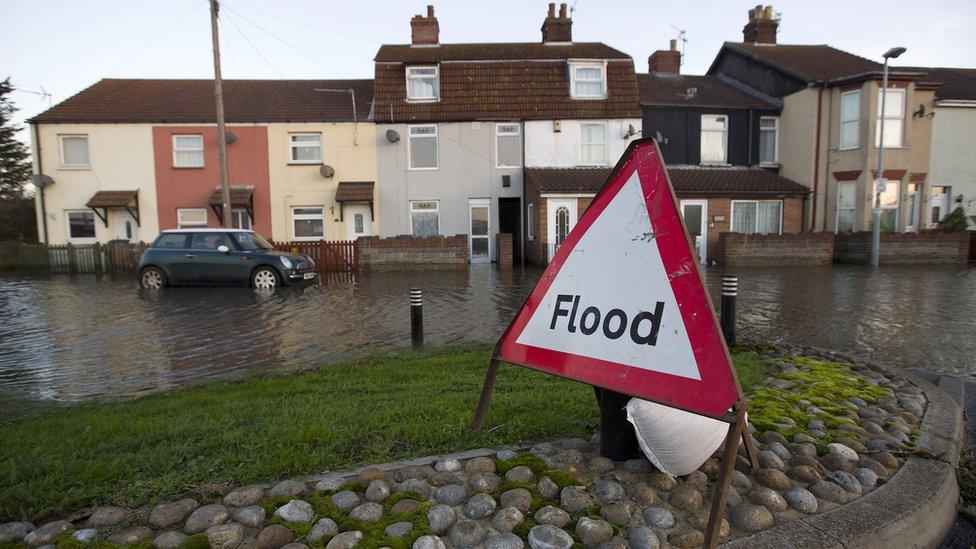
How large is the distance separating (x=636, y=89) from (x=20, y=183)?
35.8 metres

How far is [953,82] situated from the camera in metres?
24.2

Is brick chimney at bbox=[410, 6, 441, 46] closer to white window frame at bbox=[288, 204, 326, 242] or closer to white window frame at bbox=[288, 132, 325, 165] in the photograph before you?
white window frame at bbox=[288, 132, 325, 165]

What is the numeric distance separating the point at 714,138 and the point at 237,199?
19650 mm

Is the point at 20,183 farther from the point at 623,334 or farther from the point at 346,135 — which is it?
the point at 623,334

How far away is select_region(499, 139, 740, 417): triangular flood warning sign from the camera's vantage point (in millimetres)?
2551

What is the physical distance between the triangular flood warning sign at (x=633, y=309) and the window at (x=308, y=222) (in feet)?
66.7

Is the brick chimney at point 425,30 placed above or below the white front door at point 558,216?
above

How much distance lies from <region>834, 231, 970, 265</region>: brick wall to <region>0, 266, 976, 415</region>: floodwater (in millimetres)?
3839

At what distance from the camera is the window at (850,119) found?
20659 mm

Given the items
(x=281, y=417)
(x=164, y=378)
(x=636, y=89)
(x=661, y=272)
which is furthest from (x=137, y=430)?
(x=636, y=89)

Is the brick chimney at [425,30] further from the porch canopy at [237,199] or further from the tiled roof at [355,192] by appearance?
the porch canopy at [237,199]

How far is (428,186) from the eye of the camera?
72.8 feet

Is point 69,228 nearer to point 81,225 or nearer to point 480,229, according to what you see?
point 81,225

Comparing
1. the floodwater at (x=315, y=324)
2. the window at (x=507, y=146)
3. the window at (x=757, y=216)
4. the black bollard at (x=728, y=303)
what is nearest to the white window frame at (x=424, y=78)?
the window at (x=507, y=146)
